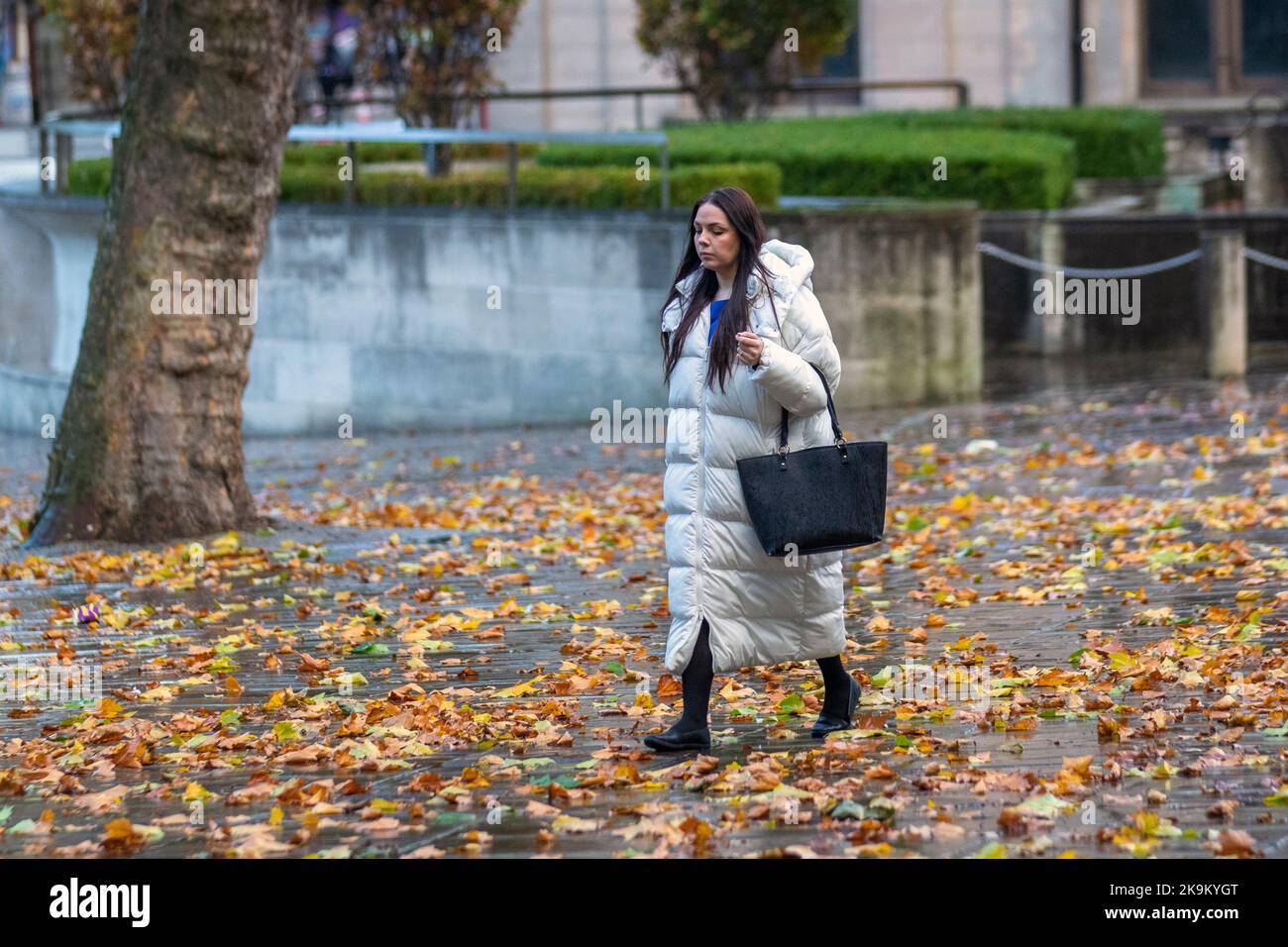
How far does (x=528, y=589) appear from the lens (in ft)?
34.4

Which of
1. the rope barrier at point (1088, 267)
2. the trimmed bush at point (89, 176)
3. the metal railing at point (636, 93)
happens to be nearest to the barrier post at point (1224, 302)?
the rope barrier at point (1088, 267)

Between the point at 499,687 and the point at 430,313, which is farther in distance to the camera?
the point at 430,313

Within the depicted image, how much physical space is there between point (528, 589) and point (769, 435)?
12.7ft

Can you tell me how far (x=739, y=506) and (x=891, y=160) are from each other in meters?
13.5

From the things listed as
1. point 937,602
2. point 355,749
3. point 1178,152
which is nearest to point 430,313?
point 937,602

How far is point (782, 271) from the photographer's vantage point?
6.87 meters

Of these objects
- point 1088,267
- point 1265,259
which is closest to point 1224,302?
point 1265,259

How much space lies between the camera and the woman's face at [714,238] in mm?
6805

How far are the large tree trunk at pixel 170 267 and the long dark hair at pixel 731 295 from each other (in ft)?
18.9

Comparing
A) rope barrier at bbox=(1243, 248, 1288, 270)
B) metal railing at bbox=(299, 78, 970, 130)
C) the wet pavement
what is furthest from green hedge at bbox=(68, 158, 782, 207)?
the wet pavement

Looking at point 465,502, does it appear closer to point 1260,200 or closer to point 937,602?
point 937,602

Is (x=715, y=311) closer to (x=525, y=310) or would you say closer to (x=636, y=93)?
(x=525, y=310)

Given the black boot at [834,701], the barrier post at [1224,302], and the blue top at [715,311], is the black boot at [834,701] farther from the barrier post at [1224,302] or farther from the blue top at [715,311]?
the barrier post at [1224,302]

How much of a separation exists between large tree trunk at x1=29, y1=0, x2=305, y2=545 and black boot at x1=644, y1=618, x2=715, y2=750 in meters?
5.99
